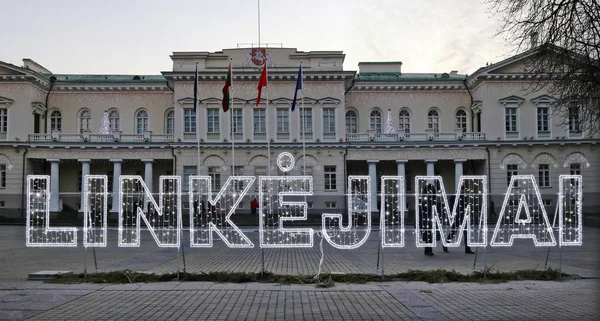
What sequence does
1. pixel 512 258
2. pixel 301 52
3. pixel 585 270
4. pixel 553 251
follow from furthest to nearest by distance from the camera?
pixel 301 52 → pixel 553 251 → pixel 512 258 → pixel 585 270

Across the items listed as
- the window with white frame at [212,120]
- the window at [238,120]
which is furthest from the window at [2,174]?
the window at [238,120]

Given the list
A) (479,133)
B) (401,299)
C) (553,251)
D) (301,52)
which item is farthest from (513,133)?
(401,299)

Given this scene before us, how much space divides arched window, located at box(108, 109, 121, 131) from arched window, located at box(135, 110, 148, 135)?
1691 mm

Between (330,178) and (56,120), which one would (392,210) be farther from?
(56,120)

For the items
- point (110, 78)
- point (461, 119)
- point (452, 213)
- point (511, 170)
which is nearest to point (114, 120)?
point (110, 78)

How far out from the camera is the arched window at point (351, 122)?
55.9 meters

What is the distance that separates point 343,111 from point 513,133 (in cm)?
1513

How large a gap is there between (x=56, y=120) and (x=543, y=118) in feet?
149

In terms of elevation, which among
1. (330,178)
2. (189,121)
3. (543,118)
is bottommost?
(330,178)

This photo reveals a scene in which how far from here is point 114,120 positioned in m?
55.9

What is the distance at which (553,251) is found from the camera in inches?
835

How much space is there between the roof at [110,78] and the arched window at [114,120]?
119 inches

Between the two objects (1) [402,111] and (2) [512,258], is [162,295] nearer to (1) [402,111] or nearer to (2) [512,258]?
(2) [512,258]

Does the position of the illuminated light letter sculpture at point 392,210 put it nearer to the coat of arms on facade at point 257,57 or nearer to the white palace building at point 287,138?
the white palace building at point 287,138
